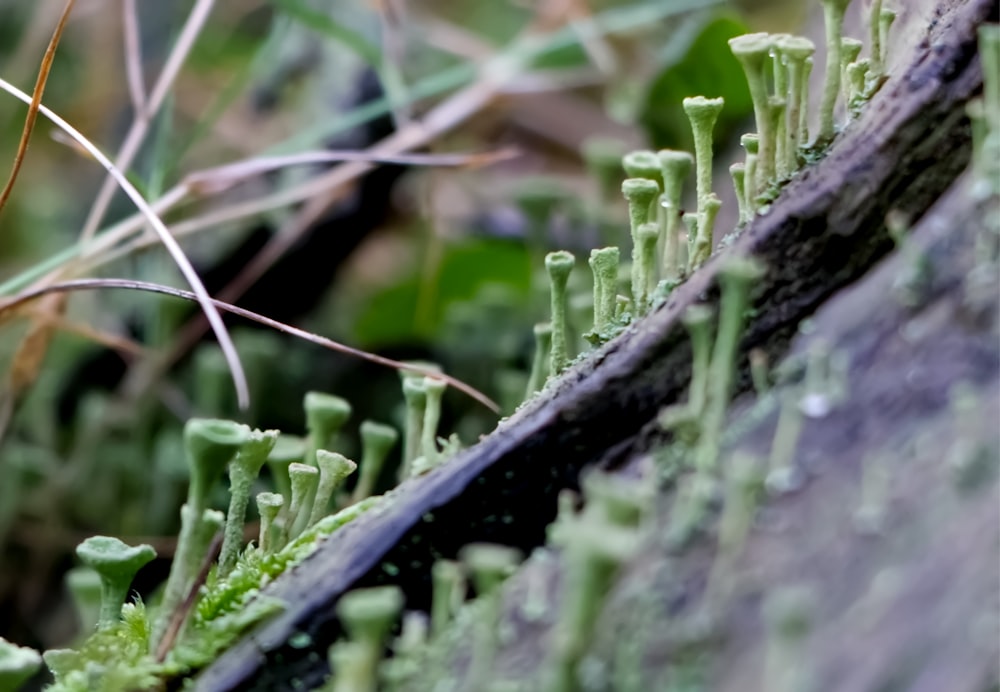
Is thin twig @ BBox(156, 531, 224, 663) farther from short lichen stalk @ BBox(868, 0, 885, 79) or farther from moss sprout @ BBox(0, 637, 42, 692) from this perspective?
short lichen stalk @ BBox(868, 0, 885, 79)

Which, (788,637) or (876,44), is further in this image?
(876,44)

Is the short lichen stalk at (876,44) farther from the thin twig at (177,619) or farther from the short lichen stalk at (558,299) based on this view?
the thin twig at (177,619)

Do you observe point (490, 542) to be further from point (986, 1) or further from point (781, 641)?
point (986, 1)

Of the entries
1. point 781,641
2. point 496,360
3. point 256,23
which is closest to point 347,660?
point 781,641

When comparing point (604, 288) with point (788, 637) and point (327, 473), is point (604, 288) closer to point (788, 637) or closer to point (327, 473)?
point (327, 473)

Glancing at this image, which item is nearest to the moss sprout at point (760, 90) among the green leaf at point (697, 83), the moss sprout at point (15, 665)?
the moss sprout at point (15, 665)

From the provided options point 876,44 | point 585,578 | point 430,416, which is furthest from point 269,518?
point 876,44
